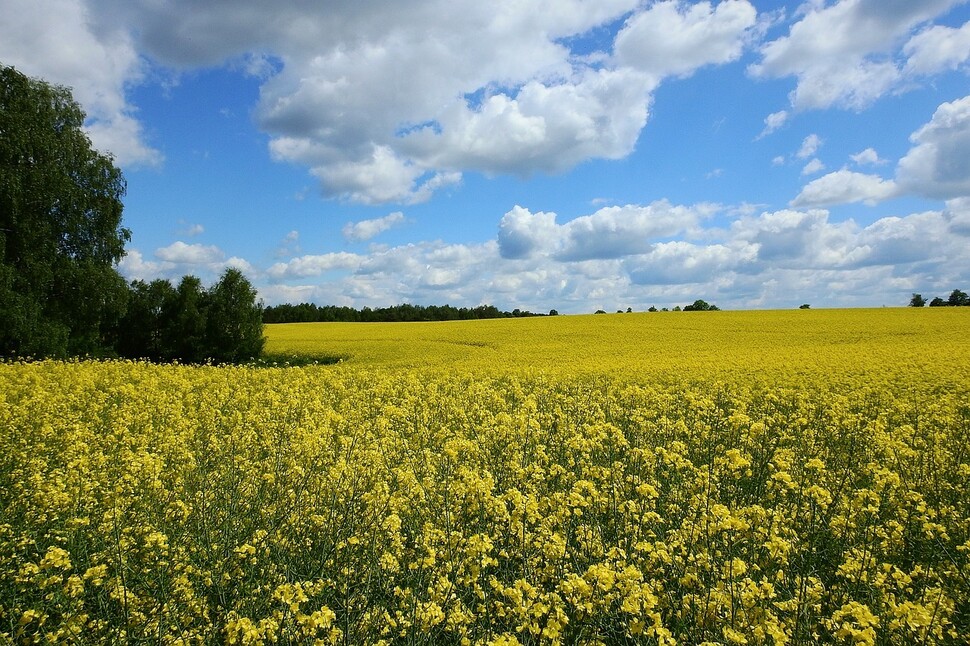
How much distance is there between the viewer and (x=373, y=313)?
7981cm

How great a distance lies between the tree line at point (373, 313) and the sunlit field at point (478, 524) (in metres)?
62.4

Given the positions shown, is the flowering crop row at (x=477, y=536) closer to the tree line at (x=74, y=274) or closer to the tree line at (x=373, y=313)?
the tree line at (x=74, y=274)

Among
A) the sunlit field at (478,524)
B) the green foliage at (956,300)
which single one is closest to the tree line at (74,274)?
the sunlit field at (478,524)

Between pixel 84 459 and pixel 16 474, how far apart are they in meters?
1.08

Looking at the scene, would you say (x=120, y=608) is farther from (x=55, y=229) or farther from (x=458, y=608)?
(x=55, y=229)

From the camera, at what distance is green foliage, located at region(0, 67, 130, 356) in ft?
86.1

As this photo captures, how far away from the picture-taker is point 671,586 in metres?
4.28

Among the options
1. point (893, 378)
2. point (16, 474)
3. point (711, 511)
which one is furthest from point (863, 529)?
point (893, 378)

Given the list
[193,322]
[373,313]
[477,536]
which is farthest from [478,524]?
[373,313]

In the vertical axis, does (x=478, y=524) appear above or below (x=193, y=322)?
below

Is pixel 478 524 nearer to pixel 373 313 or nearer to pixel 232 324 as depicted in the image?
pixel 232 324

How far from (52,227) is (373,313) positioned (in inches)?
2034

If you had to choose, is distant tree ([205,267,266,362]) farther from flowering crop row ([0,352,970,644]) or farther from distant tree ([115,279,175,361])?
flowering crop row ([0,352,970,644])

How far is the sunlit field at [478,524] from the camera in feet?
12.0
